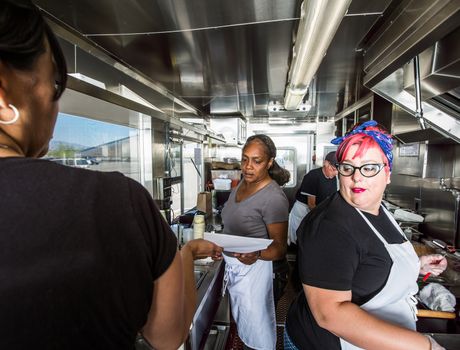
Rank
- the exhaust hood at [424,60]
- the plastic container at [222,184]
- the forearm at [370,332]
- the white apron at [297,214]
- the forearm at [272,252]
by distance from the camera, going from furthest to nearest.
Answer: the plastic container at [222,184] < the white apron at [297,214] < the forearm at [272,252] < the exhaust hood at [424,60] < the forearm at [370,332]

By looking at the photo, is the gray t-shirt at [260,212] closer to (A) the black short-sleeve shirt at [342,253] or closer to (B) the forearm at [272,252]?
(B) the forearm at [272,252]

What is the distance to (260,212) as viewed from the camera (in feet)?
4.80

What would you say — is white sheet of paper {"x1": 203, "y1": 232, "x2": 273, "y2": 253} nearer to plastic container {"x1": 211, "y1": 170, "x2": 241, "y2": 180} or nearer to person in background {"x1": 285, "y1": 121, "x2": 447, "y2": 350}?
person in background {"x1": 285, "y1": 121, "x2": 447, "y2": 350}

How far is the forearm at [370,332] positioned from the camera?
70cm

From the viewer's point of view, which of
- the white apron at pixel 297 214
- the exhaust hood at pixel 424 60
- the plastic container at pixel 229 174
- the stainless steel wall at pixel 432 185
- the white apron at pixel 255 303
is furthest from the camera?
the plastic container at pixel 229 174

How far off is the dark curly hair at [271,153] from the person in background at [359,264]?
2.20 ft

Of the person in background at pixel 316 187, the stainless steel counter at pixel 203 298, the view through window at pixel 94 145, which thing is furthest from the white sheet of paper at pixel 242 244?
the person in background at pixel 316 187

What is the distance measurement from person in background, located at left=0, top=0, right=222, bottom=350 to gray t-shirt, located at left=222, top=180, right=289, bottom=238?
3.34ft

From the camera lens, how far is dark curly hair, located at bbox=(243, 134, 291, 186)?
1.59 metres

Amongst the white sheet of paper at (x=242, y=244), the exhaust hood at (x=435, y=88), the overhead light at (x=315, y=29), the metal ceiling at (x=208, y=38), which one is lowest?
the white sheet of paper at (x=242, y=244)

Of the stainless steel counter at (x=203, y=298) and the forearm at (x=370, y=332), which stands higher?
the forearm at (x=370, y=332)

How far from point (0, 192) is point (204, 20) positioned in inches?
48.1

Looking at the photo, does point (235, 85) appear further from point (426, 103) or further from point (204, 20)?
point (426, 103)

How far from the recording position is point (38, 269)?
0.34 m
